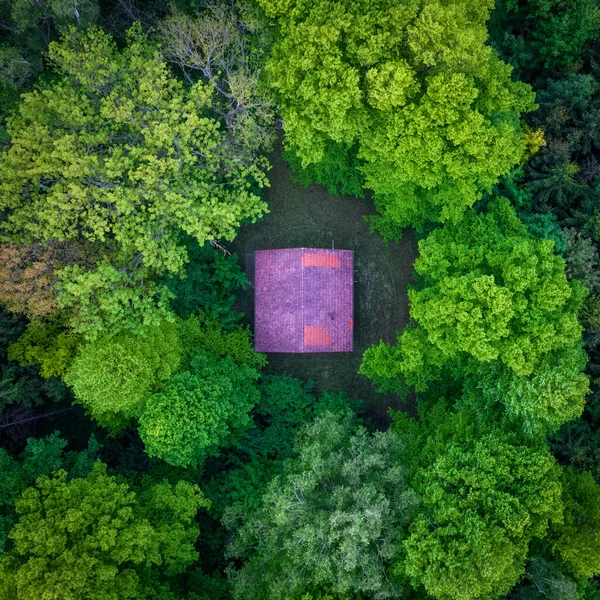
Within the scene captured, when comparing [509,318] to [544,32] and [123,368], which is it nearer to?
[544,32]

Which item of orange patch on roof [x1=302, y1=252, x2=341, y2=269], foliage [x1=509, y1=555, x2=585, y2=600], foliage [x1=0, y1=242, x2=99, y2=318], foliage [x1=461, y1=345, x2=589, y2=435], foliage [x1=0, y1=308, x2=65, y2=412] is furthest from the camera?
orange patch on roof [x1=302, y1=252, x2=341, y2=269]

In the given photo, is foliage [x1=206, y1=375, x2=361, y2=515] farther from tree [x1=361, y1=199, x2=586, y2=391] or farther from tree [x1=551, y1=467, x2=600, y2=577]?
tree [x1=551, y1=467, x2=600, y2=577]

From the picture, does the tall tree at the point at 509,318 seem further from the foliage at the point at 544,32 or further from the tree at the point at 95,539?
the tree at the point at 95,539

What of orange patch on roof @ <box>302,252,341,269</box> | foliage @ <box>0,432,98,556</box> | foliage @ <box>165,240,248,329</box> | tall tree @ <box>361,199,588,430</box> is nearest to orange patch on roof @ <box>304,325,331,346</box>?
orange patch on roof @ <box>302,252,341,269</box>

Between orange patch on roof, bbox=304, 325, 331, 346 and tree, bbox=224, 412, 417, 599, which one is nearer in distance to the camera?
tree, bbox=224, 412, 417, 599

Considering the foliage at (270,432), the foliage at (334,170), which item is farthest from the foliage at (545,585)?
the foliage at (334,170)

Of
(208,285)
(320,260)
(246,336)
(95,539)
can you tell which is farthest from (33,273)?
(320,260)

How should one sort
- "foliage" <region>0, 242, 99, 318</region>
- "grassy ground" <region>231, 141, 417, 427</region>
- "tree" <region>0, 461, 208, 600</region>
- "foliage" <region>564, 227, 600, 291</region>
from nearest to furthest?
"tree" <region>0, 461, 208, 600</region> < "foliage" <region>0, 242, 99, 318</region> < "foliage" <region>564, 227, 600, 291</region> < "grassy ground" <region>231, 141, 417, 427</region>
